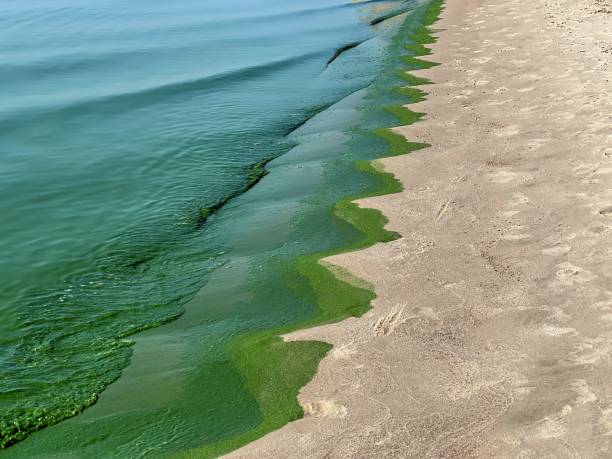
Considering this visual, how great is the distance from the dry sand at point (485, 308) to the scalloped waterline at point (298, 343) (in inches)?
6.0

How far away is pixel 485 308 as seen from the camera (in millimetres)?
6652

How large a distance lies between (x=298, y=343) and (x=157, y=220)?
4746 mm

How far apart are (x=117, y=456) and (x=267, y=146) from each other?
9.26m

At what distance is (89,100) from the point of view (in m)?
17.8

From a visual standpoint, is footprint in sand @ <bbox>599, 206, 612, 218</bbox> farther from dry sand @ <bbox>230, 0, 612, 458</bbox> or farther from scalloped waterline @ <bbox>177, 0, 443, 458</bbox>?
scalloped waterline @ <bbox>177, 0, 443, 458</bbox>

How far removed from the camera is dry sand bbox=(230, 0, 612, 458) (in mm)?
5090

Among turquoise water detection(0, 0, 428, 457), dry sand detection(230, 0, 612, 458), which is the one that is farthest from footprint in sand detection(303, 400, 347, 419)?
turquoise water detection(0, 0, 428, 457)

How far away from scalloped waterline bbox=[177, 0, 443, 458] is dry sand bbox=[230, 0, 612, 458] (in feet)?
0.50

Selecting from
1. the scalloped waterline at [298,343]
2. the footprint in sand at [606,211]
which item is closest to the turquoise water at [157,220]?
the scalloped waterline at [298,343]

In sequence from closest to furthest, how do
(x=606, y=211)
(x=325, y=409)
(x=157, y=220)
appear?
1. (x=325, y=409)
2. (x=606, y=211)
3. (x=157, y=220)

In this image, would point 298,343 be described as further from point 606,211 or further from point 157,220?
point 157,220

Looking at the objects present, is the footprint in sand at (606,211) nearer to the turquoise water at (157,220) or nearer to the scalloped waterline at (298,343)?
the scalloped waterline at (298,343)

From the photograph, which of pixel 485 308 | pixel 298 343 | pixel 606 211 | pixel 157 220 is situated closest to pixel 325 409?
pixel 298 343

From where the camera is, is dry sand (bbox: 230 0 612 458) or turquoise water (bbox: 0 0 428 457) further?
turquoise water (bbox: 0 0 428 457)
